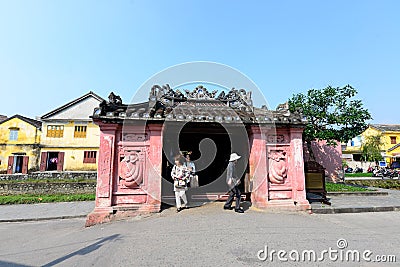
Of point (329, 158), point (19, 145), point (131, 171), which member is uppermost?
point (19, 145)

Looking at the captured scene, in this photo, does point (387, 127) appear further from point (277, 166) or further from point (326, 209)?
point (277, 166)

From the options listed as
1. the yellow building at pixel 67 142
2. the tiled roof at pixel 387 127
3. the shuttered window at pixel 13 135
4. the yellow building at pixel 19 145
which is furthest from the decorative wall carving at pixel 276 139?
the tiled roof at pixel 387 127

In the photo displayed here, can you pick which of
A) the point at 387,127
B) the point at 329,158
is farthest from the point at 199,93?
the point at 387,127

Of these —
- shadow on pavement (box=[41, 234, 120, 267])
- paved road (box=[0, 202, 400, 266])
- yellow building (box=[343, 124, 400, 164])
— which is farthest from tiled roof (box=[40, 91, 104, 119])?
yellow building (box=[343, 124, 400, 164])

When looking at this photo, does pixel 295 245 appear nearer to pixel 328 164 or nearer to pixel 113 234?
pixel 113 234

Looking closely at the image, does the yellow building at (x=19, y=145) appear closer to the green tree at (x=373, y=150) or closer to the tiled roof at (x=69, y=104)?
the tiled roof at (x=69, y=104)

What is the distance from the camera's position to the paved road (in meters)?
3.81

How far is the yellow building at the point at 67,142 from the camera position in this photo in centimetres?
2459

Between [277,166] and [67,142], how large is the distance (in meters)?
24.5

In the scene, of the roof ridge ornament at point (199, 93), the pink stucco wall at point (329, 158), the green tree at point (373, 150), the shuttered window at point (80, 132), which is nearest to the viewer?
the roof ridge ornament at point (199, 93)

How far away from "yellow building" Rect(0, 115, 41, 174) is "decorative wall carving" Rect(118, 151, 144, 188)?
→ 24.1 m

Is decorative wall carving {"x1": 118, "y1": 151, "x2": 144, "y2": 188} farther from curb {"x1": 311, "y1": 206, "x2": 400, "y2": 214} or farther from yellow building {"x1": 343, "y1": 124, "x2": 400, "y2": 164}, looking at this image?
yellow building {"x1": 343, "y1": 124, "x2": 400, "y2": 164}

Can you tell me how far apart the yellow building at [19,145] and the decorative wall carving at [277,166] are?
1054 inches

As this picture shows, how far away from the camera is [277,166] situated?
22.5 feet
